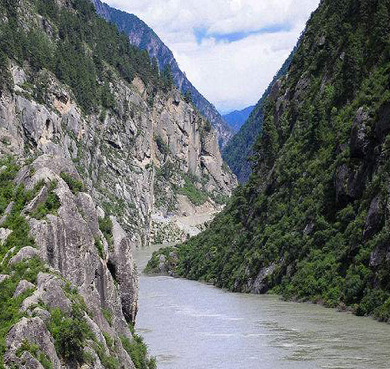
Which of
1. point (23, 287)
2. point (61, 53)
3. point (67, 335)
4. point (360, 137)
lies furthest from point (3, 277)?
point (61, 53)

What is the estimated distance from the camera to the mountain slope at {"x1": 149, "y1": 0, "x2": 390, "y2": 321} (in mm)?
66000

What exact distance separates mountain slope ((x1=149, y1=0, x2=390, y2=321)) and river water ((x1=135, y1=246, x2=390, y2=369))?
376 cm

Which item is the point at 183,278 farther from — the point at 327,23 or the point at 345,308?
the point at 345,308

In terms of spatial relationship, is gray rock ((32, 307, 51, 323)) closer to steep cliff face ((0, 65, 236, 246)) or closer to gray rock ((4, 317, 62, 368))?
gray rock ((4, 317, 62, 368))

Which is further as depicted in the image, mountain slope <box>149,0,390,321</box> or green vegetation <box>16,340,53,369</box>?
mountain slope <box>149,0,390,321</box>

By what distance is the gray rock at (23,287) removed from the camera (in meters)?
26.0

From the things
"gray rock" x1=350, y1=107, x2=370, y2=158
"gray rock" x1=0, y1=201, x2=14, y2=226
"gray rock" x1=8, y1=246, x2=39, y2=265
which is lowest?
"gray rock" x1=8, y1=246, x2=39, y2=265

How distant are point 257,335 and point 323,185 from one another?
28457mm

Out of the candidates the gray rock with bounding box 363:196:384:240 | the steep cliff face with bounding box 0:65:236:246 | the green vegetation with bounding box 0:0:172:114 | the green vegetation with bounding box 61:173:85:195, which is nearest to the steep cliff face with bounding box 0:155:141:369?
the green vegetation with bounding box 61:173:85:195

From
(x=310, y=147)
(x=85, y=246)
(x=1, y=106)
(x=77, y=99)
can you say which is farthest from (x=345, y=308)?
(x=77, y=99)

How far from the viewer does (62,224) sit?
30625 millimetres

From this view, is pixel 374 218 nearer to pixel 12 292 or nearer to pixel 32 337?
pixel 12 292

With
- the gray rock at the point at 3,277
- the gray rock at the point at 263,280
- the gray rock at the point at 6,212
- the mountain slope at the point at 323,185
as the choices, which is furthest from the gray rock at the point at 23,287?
the gray rock at the point at 263,280

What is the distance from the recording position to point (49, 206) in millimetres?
31328
